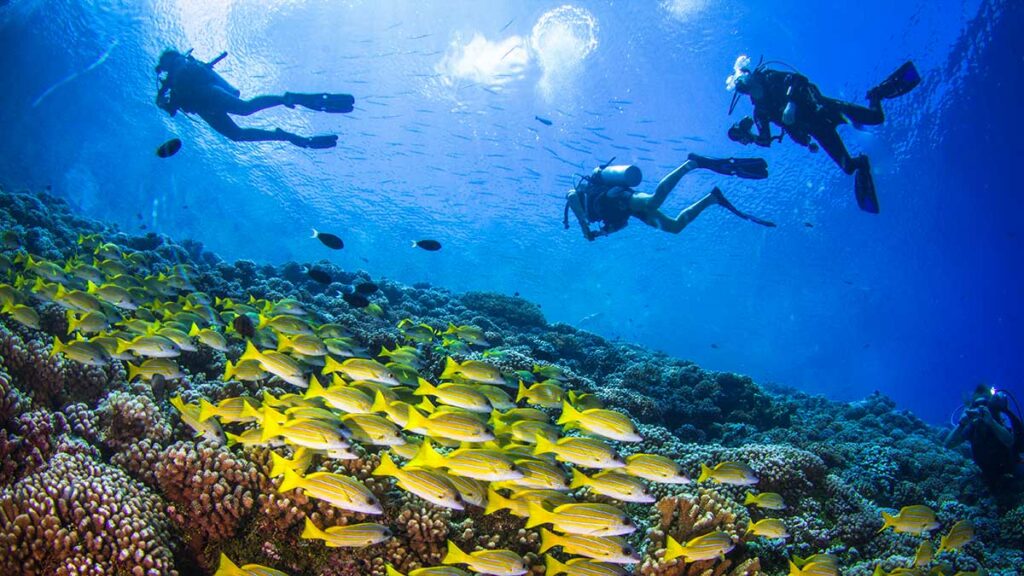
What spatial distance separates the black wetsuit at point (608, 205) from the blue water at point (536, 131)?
22621 mm

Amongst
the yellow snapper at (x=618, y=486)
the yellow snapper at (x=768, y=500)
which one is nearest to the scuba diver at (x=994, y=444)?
the yellow snapper at (x=768, y=500)

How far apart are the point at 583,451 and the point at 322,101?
14388 millimetres

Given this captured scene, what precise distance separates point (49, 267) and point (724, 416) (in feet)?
44.4

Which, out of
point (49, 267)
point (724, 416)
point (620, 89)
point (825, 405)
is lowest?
Answer: point (49, 267)

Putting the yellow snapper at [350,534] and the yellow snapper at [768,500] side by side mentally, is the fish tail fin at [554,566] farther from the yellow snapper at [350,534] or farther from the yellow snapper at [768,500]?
the yellow snapper at [768,500]

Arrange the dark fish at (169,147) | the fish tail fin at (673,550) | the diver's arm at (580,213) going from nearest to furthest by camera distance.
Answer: the fish tail fin at (673,550)
the dark fish at (169,147)
the diver's arm at (580,213)

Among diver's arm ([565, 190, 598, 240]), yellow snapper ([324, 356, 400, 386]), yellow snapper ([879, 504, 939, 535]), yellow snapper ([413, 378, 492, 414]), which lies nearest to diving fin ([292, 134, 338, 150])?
diver's arm ([565, 190, 598, 240])

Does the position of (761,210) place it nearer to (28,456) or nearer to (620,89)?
(620,89)

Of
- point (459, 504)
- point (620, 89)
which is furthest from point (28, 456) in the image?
point (620, 89)

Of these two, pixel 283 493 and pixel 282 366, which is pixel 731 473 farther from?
pixel 282 366

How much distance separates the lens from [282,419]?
3.64 m

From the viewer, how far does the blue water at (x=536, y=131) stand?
115 feet

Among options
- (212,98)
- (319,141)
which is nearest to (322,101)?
(319,141)

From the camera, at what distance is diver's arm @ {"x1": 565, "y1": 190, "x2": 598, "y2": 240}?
13.1 meters
